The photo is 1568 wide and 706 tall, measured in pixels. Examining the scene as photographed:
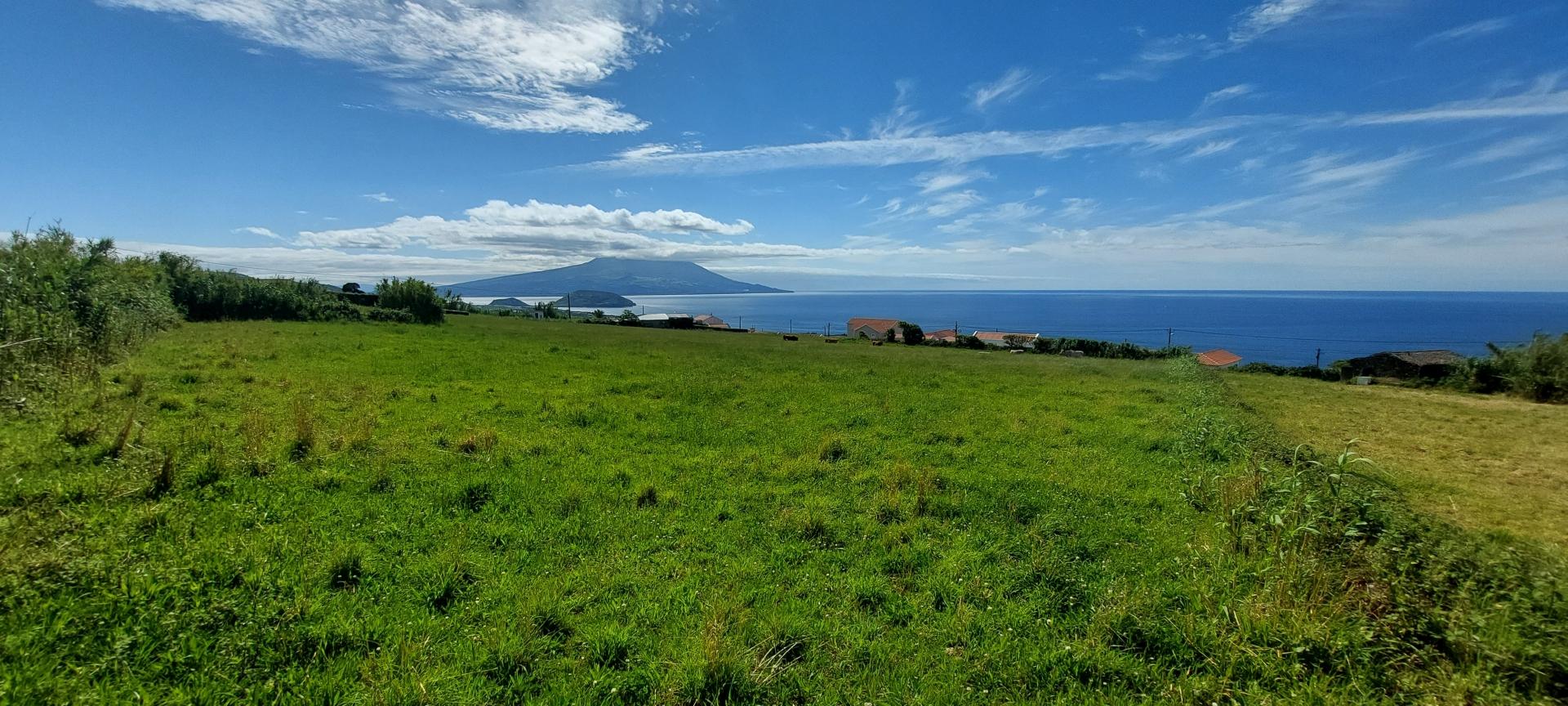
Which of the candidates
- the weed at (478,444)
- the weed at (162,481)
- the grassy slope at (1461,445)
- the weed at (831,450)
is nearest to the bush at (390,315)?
the weed at (478,444)

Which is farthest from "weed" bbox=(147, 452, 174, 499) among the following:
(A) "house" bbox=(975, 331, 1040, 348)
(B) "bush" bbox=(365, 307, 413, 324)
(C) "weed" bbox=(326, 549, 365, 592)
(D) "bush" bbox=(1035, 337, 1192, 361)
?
(A) "house" bbox=(975, 331, 1040, 348)

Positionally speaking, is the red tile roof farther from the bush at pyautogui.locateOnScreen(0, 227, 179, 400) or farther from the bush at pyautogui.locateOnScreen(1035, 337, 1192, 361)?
the bush at pyautogui.locateOnScreen(0, 227, 179, 400)

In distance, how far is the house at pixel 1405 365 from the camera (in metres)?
20.9

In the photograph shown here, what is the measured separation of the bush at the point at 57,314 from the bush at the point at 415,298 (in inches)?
1049

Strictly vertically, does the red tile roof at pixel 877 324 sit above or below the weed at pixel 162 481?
above

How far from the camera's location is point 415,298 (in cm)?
4575

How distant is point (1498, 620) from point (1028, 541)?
2.96 metres

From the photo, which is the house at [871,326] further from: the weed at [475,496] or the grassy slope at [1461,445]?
the weed at [475,496]

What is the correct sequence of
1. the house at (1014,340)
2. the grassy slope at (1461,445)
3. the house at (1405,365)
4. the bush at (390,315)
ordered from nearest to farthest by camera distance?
the grassy slope at (1461,445), the house at (1405,365), the bush at (390,315), the house at (1014,340)

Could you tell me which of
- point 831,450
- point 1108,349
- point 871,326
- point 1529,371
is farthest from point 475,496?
point 871,326

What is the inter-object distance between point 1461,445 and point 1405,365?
72.9 feet

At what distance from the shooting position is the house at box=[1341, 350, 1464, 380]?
2089cm

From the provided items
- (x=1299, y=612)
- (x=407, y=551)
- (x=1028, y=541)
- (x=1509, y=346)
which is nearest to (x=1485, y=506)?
(x=1299, y=612)

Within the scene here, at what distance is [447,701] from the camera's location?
3.30 m
